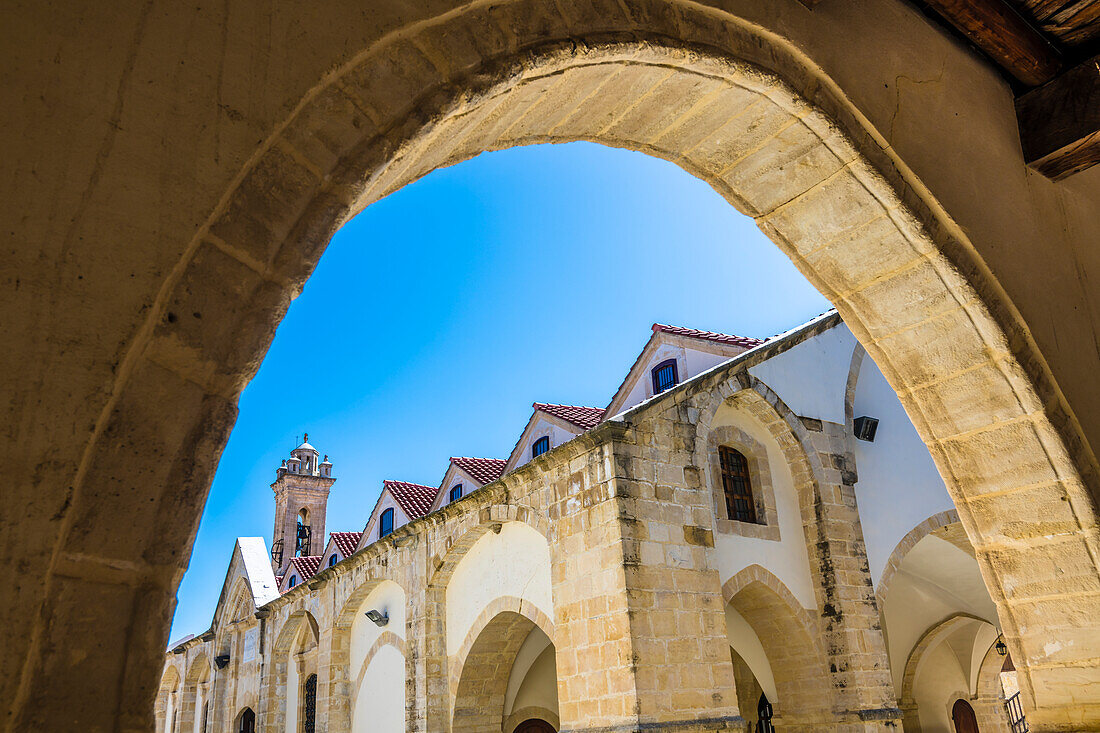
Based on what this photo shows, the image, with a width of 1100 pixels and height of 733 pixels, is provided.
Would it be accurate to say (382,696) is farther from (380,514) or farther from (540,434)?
(540,434)

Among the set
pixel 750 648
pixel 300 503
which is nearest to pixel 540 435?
pixel 750 648

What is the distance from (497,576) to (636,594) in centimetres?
277

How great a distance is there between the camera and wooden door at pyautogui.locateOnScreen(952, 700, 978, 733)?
43.4 feet

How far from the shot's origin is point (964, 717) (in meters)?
13.4

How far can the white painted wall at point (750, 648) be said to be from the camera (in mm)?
9492

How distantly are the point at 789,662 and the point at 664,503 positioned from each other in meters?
2.91

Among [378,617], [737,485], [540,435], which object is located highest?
[540,435]

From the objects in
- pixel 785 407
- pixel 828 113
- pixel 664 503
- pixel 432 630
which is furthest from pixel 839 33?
pixel 432 630

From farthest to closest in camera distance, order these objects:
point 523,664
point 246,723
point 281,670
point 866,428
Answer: point 246,723 → point 281,670 → point 523,664 → point 866,428

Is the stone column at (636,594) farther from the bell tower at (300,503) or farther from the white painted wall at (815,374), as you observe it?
the bell tower at (300,503)

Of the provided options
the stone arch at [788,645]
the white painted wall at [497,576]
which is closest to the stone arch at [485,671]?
the white painted wall at [497,576]

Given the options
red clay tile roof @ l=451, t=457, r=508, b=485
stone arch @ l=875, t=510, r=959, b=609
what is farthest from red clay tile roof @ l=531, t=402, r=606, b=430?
stone arch @ l=875, t=510, r=959, b=609

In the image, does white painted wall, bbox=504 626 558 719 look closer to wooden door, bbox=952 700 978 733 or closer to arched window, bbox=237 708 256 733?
wooden door, bbox=952 700 978 733

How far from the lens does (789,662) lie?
9.25 m
